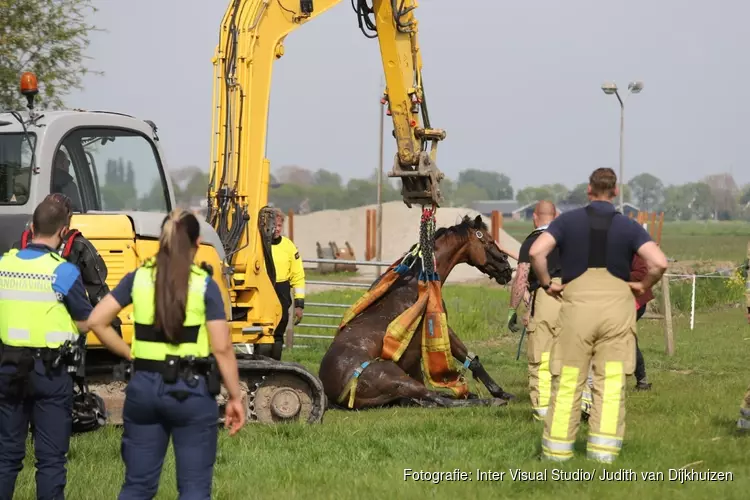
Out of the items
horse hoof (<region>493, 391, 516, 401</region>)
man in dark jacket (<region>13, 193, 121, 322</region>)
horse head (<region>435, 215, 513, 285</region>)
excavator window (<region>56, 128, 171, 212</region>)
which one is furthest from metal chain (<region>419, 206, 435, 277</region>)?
man in dark jacket (<region>13, 193, 121, 322</region>)

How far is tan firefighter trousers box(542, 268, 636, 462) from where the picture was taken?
7.85m

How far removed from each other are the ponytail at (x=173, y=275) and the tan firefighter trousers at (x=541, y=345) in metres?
5.14

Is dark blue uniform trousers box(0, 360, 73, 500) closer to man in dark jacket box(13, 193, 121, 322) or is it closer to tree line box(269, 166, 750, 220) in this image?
man in dark jacket box(13, 193, 121, 322)

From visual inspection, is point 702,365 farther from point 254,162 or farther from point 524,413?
point 254,162

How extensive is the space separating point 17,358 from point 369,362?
211 inches

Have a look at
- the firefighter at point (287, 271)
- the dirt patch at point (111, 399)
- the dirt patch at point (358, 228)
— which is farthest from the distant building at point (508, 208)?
the dirt patch at point (111, 399)

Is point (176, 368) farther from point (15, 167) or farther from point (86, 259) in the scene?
point (15, 167)

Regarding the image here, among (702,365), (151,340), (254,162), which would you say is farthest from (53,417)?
(702,365)

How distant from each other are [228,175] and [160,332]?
5.55m

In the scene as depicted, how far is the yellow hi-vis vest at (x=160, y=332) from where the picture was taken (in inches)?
228

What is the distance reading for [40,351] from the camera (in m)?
6.80

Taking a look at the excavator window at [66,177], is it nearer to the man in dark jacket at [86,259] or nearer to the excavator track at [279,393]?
the man in dark jacket at [86,259]

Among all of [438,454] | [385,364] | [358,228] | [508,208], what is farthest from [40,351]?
[508,208]

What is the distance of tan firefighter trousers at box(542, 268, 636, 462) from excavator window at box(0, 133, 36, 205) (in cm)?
481
